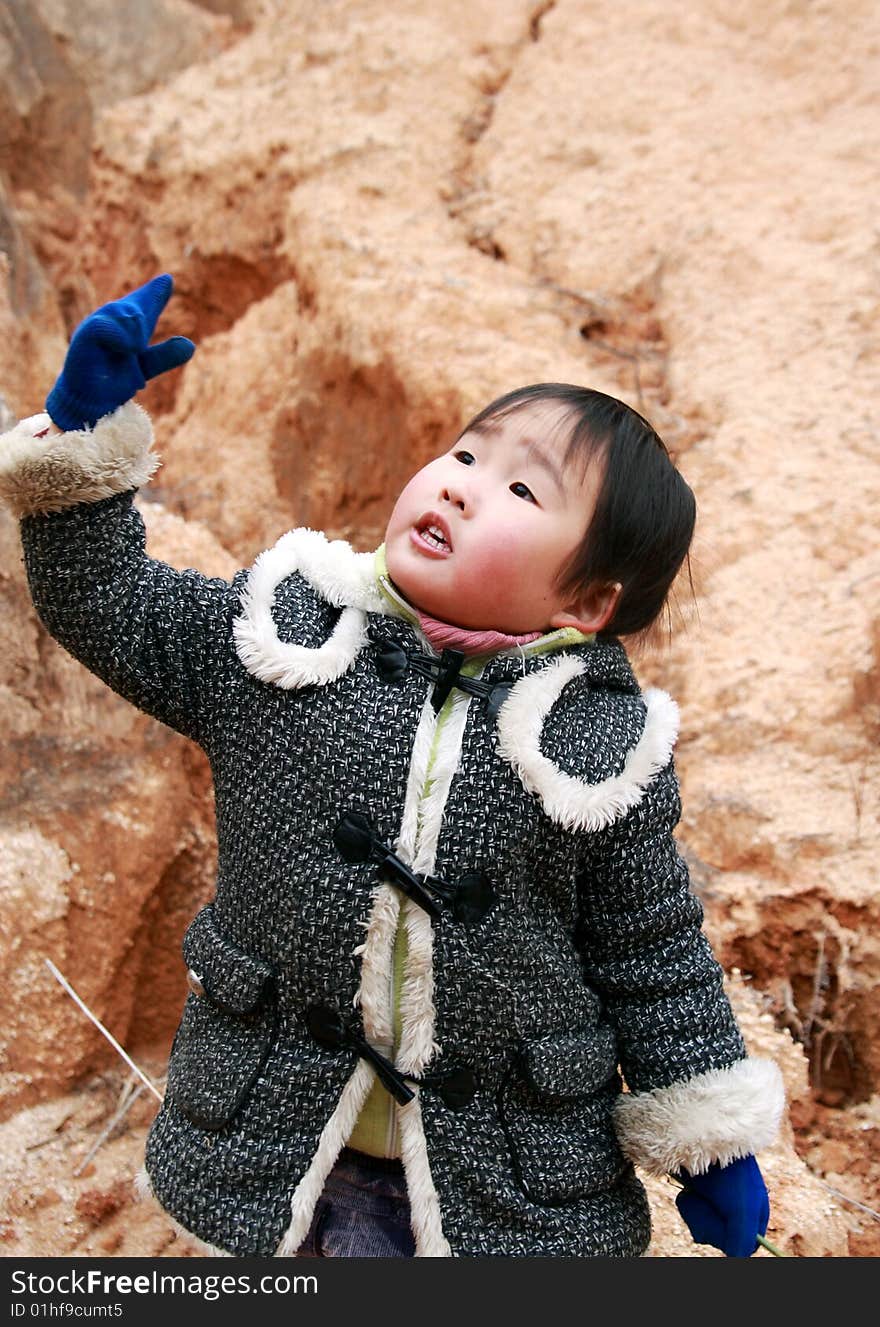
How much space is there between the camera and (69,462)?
4.15 ft

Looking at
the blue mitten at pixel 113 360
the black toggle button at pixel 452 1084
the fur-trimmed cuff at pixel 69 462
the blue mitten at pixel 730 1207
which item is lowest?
the blue mitten at pixel 730 1207

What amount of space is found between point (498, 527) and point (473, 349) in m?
1.83

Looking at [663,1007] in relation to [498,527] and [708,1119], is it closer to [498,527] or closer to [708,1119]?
[708,1119]

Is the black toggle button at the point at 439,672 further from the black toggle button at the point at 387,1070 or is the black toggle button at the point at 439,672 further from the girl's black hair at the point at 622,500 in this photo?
the black toggle button at the point at 387,1070

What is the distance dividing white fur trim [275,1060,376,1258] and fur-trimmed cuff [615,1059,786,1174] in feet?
1.05

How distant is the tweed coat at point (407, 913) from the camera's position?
52.5 inches

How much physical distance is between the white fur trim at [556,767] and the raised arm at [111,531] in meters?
0.33

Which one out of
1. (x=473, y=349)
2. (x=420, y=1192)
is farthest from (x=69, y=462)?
(x=473, y=349)

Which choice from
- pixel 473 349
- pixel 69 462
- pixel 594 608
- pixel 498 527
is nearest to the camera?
pixel 69 462

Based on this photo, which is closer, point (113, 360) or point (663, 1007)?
point (113, 360)

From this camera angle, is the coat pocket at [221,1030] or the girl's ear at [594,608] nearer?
the coat pocket at [221,1030]

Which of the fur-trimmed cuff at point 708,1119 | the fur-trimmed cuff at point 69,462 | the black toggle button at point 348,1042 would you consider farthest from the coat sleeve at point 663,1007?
the fur-trimmed cuff at point 69,462

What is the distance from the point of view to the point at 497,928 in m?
1.35

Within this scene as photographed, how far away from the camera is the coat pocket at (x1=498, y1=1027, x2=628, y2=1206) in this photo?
137cm
